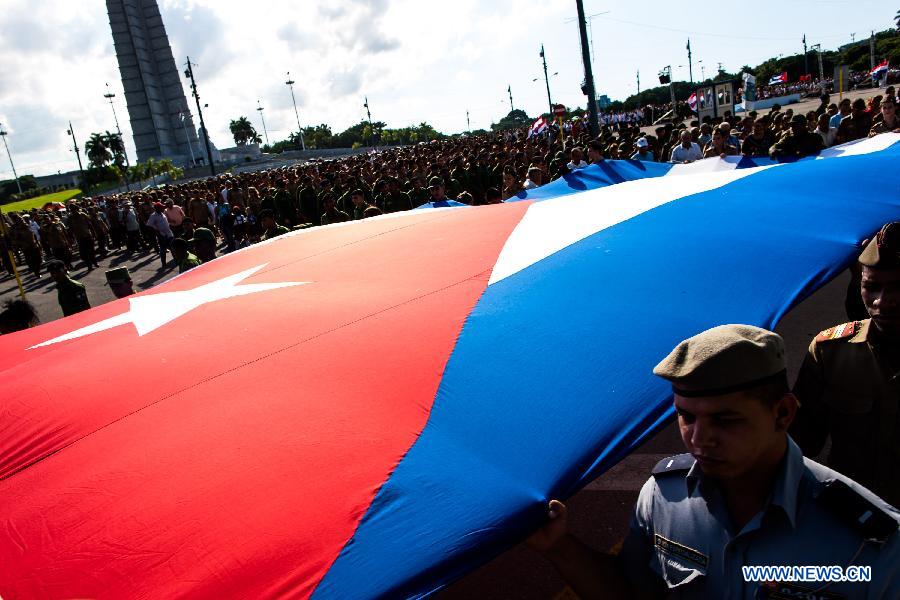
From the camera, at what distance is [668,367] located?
1531mm

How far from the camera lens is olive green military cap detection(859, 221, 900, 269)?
203cm

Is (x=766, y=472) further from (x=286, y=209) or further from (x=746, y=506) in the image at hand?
(x=286, y=209)

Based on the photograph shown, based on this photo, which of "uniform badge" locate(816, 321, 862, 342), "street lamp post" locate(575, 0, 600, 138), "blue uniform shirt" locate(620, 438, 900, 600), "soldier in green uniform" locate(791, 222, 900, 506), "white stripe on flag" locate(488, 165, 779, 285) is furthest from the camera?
"street lamp post" locate(575, 0, 600, 138)

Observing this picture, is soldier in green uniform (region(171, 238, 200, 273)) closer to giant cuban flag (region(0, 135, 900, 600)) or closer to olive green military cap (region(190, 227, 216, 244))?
olive green military cap (region(190, 227, 216, 244))

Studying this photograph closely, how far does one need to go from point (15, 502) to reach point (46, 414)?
2.10 feet

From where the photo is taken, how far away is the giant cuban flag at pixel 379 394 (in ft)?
6.11

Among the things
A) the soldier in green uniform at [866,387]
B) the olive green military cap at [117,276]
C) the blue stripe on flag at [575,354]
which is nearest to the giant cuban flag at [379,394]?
the blue stripe on flag at [575,354]

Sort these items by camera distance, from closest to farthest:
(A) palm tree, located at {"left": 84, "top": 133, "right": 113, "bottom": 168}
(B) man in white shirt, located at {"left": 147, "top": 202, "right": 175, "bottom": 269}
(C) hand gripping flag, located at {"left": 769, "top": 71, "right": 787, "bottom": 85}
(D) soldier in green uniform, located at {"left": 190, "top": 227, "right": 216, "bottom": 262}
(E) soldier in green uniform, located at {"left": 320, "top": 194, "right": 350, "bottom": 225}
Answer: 1. (D) soldier in green uniform, located at {"left": 190, "top": 227, "right": 216, "bottom": 262}
2. (E) soldier in green uniform, located at {"left": 320, "top": 194, "right": 350, "bottom": 225}
3. (B) man in white shirt, located at {"left": 147, "top": 202, "right": 175, "bottom": 269}
4. (C) hand gripping flag, located at {"left": 769, "top": 71, "right": 787, "bottom": 85}
5. (A) palm tree, located at {"left": 84, "top": 133, "right": 113, "bottom": 168}

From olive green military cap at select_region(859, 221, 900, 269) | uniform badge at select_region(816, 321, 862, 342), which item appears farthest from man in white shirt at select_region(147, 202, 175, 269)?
olive green military cap at select_region(859, 221, 900, 269)

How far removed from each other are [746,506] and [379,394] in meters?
1.49

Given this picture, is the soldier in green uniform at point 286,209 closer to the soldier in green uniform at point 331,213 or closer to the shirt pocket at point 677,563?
the soldier in green uniform at point 331,213

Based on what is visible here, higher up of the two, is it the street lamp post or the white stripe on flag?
the street lamp post

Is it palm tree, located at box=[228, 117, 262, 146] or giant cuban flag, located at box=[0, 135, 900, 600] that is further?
palm tree, located at box=[228, 117, 262, 146]

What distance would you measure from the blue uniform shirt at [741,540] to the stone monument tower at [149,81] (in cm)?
8874
